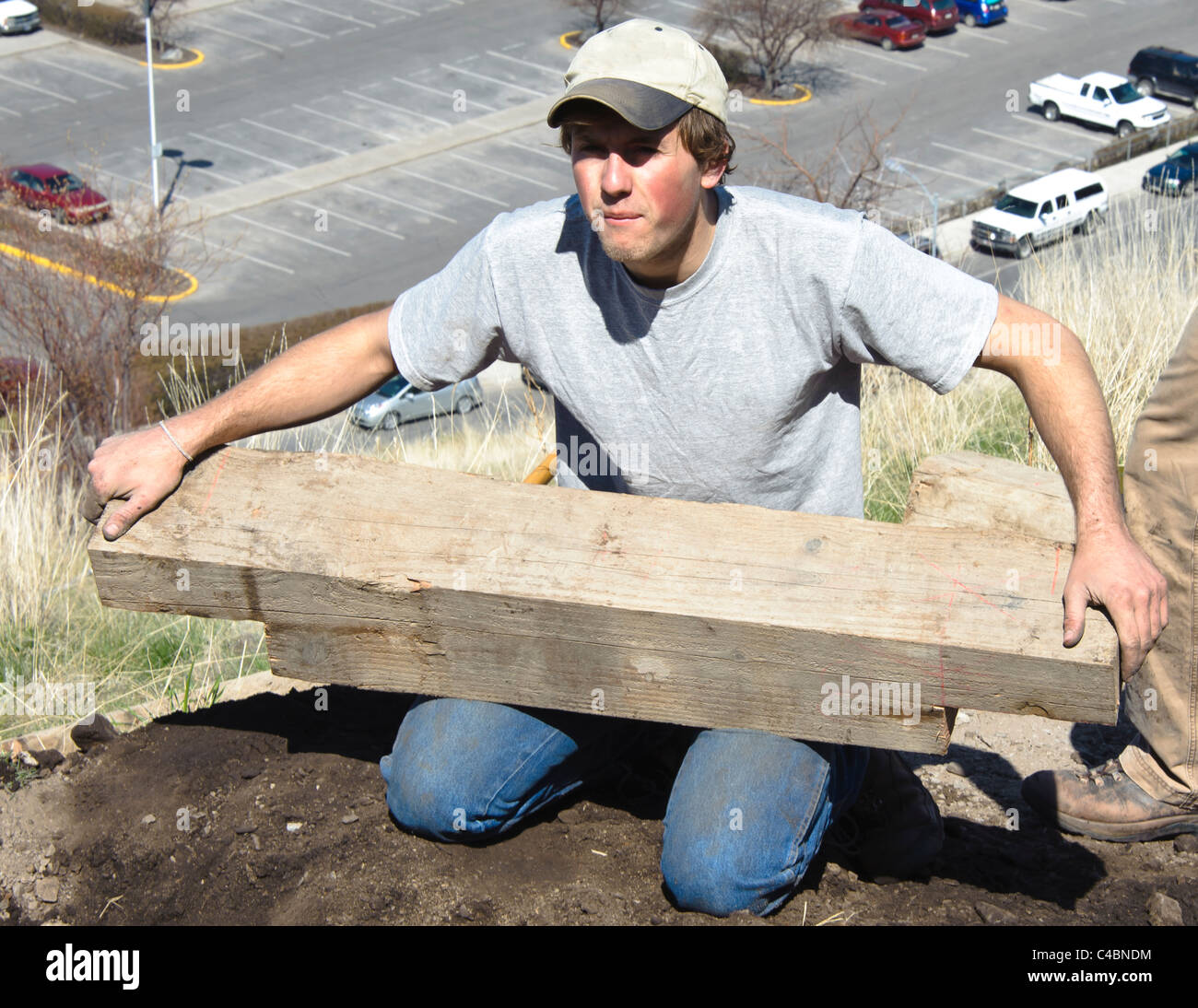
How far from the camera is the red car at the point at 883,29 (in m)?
29.8

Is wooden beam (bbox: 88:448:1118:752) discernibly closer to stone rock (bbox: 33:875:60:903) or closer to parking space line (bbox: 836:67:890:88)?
stone rock (bbox: 33:875:60:903)

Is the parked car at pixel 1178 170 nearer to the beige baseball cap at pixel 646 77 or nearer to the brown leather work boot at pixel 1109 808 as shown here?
the brown leather work boot at pixel 1109 808

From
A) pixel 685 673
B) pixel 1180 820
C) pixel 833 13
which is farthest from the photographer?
pixel 833 13

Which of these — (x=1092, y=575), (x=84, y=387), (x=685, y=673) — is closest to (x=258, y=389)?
(x=685, y=673)

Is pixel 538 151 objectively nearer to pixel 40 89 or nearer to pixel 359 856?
pixel 40 89

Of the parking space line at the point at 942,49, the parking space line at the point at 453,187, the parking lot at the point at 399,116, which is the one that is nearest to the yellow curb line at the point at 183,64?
the parking lot at the point at 399,116

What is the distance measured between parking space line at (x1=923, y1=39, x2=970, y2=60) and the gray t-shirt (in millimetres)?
29814

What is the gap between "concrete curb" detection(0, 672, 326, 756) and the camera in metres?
3.08

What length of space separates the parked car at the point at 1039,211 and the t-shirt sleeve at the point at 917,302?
18.9 meters

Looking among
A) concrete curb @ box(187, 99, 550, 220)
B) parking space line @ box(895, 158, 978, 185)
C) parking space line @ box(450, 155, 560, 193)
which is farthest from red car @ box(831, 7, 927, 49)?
parking space line @ box(450, 155, 560, 193)

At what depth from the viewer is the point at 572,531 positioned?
239cm

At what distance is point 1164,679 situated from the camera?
9.27 feet

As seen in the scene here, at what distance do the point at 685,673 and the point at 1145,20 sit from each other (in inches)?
1339
